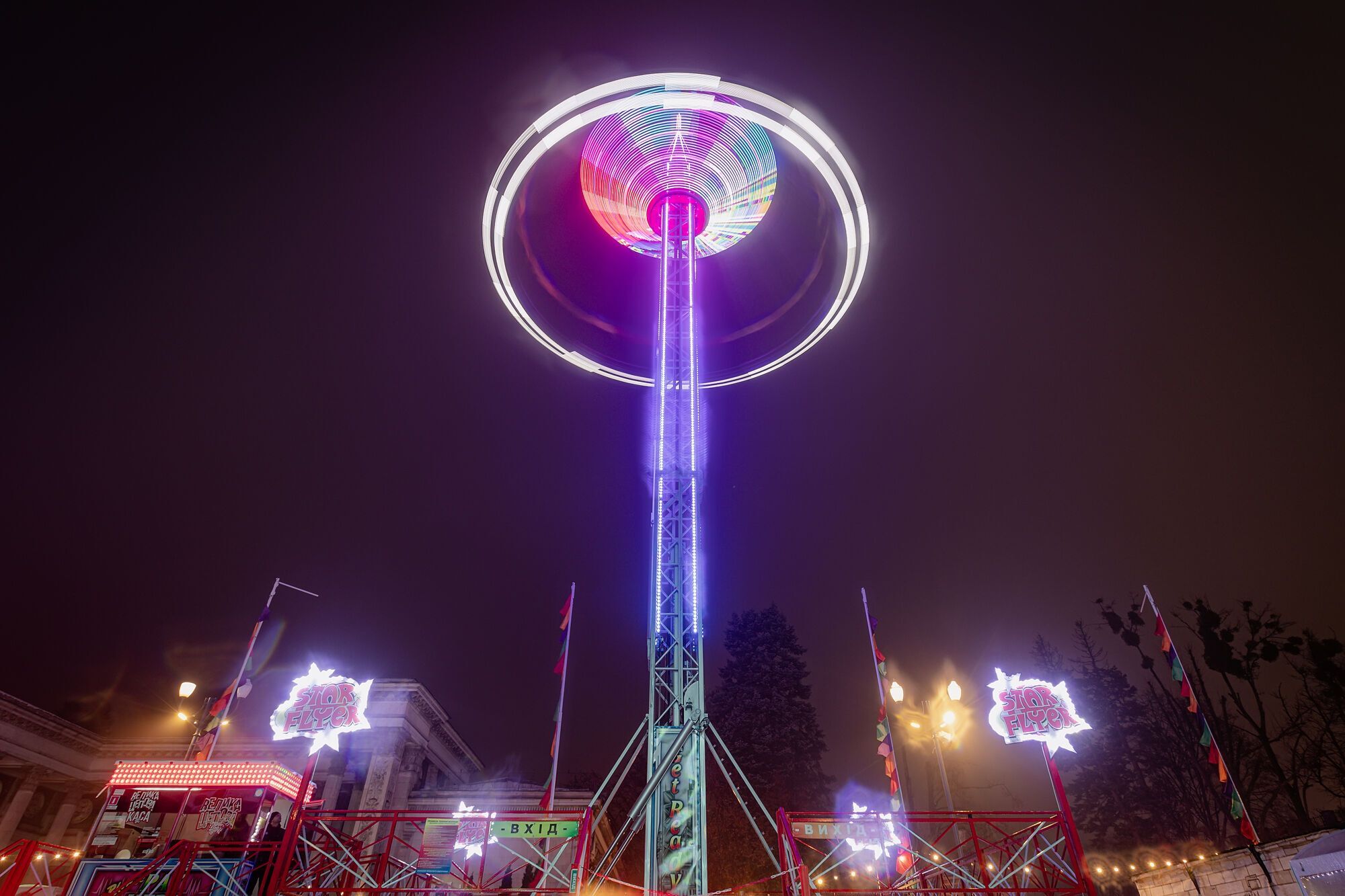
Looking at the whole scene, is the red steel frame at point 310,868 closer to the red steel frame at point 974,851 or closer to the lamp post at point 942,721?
the red steel frame at point 974,851

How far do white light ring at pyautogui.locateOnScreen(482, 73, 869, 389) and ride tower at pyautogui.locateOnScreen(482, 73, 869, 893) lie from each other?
A: 4 cm

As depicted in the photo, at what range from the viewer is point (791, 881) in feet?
42.6

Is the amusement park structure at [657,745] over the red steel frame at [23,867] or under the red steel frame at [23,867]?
over

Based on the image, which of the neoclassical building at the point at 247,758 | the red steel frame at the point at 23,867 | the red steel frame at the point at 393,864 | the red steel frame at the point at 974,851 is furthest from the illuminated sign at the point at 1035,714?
the neoclassical building at the point at 247,758

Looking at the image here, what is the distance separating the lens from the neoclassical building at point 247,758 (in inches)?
1831

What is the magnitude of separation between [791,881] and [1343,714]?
115 feet

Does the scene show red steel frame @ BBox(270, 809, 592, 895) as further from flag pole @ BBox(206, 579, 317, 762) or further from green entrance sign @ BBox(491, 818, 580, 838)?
flag pole @ BBox(206, 579, 317, 762)

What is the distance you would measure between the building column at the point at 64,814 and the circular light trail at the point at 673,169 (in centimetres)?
5885

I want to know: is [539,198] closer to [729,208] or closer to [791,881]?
[729,208]

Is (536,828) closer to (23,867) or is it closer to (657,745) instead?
(657,745)

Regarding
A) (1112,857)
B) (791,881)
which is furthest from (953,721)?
(1112,857)

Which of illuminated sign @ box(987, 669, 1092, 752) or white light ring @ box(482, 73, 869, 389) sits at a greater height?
white light ring @ box(482, 73, 869, 389)

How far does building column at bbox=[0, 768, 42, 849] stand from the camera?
1761 inches

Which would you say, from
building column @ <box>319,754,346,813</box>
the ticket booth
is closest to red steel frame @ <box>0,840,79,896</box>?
the ticket booth
